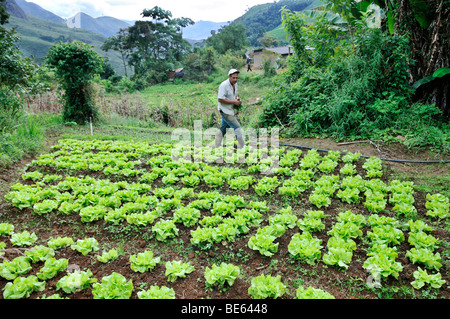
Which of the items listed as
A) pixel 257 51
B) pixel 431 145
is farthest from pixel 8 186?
pixel 257 51

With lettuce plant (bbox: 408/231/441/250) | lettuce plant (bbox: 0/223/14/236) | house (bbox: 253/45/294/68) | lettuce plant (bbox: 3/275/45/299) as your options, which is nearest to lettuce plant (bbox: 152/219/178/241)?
lettuce plant (bbox: 3/275/45/299)

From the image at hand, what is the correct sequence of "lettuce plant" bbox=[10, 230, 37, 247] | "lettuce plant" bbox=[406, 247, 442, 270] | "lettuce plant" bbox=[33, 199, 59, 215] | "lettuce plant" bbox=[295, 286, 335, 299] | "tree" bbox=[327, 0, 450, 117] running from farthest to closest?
"tree" bbox=[327, 0, 450, 117] < "lettuce plant" bbox=[33, 199, 59, 215] < "lettuce plant" bbox=[10, 230, 37, 247] < "lettuce plant" bbox=[406, 247, 442, 270] < "lettuce plant" bbox=[295, 286, 335, 299]

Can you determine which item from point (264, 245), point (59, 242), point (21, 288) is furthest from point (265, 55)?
point (21, 288)

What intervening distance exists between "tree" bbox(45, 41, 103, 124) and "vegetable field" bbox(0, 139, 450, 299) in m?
6.46

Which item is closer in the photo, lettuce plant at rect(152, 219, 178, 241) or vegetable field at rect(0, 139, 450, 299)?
vegetable field at rect(0, 139, 450, 299)

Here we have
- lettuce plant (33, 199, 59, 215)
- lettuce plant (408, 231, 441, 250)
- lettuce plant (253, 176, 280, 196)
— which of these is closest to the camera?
lettuce plant (408, 231, 441, 250)

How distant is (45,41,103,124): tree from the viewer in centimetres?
1044

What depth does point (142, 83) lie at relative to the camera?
37.6 m

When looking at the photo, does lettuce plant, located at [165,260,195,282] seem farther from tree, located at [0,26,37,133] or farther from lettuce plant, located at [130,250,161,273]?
tree, located at [0,26,37,133]

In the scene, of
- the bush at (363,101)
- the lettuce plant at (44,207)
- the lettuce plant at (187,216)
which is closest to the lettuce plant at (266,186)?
the lettuce plant at (187,216)

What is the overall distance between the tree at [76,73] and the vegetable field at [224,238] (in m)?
6.46

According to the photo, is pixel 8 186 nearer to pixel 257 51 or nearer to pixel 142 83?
pixel 142 83

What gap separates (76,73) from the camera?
10633 millimetres

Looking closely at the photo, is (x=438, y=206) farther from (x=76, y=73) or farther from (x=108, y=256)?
(x=76, y=73)
